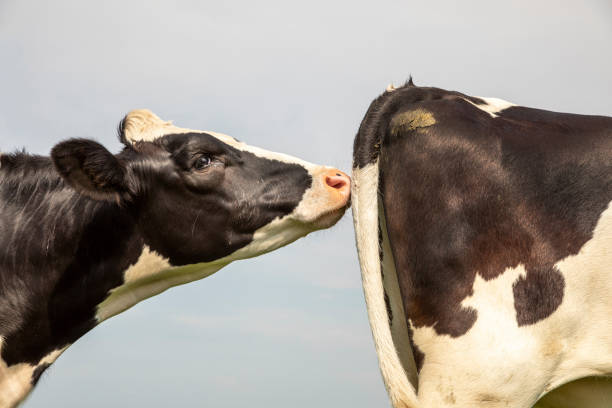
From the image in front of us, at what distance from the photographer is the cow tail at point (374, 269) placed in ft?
14.3

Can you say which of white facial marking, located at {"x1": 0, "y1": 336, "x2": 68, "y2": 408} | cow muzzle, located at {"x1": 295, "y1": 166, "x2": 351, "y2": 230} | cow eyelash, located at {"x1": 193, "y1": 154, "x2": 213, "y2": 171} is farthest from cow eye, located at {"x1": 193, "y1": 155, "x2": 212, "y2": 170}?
white facial marking, located at {"x1": 0, "y1": 336, "x2": 68, "y2": 408}

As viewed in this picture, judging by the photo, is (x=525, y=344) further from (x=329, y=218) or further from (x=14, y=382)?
(x=14, y=382)

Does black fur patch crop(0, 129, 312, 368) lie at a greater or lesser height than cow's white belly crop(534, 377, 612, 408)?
greater

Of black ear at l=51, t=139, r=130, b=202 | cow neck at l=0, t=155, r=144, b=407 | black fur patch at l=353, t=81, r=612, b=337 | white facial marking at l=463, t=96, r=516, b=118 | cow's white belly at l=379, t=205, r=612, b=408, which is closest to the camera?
cow's white belly at l=379, t=205, r=612, b=408

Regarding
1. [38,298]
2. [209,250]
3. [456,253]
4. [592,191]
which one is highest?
[592,191]

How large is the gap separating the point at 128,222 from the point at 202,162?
0.84 metres

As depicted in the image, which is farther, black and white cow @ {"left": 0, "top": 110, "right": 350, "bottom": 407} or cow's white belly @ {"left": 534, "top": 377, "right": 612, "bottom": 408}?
black and white cow @ {"left": 0, "top": 110, "right": 350, "bottom": 407}

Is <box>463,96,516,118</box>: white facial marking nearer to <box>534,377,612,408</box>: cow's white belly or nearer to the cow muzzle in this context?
the cow muzzle

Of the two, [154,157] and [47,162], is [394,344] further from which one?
[47,162]

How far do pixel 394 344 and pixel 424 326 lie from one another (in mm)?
539

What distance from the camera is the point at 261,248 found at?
237 inches

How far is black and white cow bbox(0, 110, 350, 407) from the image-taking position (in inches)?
225

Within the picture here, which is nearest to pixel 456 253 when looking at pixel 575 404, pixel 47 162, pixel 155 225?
pixel 575 404

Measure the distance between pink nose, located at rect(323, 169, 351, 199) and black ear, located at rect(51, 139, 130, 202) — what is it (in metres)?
1.77
